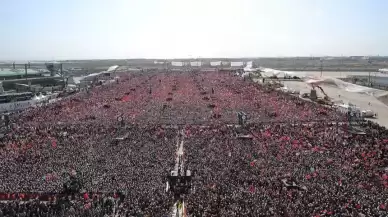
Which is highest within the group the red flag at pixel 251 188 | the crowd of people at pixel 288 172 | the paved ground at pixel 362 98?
the paved ground at pixel 362 98

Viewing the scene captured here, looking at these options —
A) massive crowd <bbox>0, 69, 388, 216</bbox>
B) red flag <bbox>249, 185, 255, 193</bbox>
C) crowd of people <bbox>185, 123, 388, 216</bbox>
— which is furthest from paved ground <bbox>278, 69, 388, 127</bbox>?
red flag <bbox>249, 185, 255, 193</bbox>

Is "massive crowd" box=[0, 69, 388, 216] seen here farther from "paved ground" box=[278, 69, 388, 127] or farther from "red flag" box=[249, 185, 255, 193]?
"paved ground" box=[278, 69, 388, 127]

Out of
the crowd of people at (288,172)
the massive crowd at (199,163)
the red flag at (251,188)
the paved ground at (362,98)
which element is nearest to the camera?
the crowd of people at (288,172)

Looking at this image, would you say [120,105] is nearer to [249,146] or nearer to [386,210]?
[249,146]

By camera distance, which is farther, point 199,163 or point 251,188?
point 199,163

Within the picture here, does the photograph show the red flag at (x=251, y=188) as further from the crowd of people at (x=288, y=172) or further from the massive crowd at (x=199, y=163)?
the massive crowd at (x=199, y=163)

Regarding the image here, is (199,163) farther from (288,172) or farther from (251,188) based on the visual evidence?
(288,172)

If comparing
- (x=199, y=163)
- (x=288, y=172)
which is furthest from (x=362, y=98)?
(x=199, y=163)

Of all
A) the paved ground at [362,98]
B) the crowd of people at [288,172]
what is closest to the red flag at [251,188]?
the crowd of people at [288,172]

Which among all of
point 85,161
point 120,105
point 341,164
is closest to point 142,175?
point 85,161
